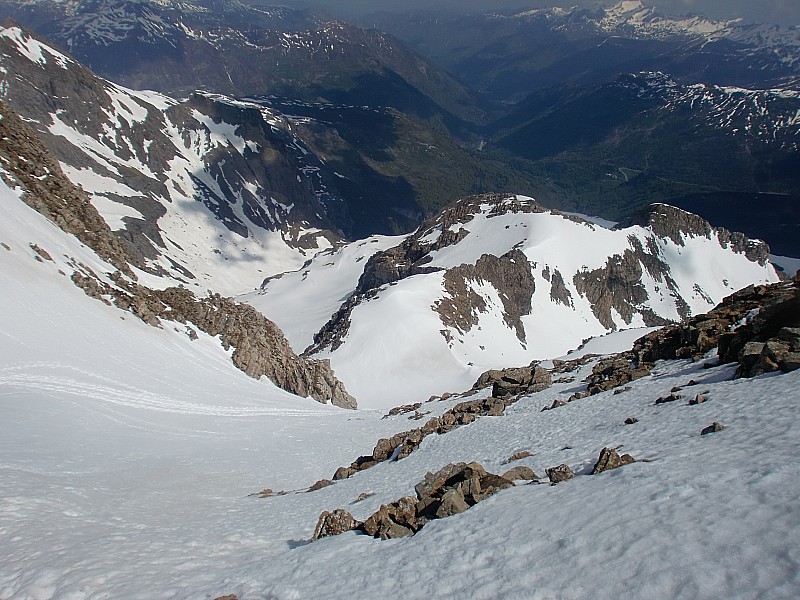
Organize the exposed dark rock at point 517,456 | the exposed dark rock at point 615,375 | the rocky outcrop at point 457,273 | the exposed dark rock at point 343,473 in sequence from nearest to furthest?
the exposed dark rock at point 517,456 → the exposed dark rock at point 343,473 → the exposed dark rock at point 615,375 → the rocky outcrop at point 457,273

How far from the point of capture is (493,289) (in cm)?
8788

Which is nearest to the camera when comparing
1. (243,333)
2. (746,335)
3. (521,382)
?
(746,335)

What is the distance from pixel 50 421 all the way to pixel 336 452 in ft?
32.7

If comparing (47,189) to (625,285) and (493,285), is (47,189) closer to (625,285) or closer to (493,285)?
(493,285)

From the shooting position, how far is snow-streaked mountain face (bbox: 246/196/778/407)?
6619 centimetres

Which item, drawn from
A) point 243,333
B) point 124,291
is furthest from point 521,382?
point 124,291

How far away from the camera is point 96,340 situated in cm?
2473

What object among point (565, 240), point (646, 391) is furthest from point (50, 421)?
point (565, 240)

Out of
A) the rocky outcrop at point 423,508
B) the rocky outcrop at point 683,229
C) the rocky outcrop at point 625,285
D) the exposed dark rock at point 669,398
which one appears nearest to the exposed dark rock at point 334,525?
the rocky outcrop at point 423,508

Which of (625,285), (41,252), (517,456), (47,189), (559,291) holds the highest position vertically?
(47,189)

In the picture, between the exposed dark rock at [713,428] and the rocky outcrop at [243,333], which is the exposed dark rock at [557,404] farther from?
the rocky outcrop at [243,333]

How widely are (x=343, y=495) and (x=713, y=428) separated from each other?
9.36m

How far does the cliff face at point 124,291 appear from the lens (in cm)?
3184

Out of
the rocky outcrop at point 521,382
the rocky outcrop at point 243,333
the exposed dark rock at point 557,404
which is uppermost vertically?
the rocky outcrop at point 243,333
